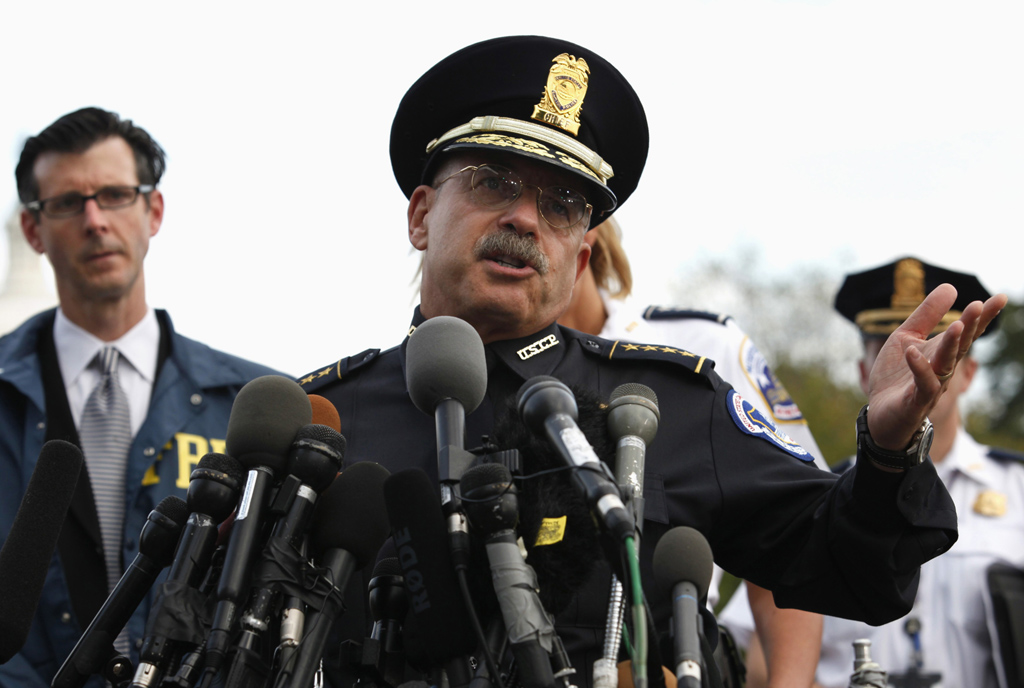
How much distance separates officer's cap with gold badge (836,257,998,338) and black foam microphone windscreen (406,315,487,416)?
4.24m

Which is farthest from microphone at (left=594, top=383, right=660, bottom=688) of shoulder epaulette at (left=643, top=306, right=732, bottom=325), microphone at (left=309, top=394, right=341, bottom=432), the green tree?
the green tree

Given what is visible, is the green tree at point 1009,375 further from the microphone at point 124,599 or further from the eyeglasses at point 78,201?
the microphone at point 124,599

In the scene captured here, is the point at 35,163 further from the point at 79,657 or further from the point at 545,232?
the point at 79,657

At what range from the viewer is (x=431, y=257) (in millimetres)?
3242

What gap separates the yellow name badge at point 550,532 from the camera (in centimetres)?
202

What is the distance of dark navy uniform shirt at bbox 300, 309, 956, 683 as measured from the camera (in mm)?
2512

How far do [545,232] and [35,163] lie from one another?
9.97 feet

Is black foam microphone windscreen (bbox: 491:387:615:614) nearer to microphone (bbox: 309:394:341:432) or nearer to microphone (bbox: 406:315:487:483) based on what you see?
microphone (bbox: 406:315:487:483)

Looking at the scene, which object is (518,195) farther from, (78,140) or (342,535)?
(78,140)

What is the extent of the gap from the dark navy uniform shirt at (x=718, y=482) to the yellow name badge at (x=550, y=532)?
39cm

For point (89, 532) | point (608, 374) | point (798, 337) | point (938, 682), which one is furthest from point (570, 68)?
point (798, 337)

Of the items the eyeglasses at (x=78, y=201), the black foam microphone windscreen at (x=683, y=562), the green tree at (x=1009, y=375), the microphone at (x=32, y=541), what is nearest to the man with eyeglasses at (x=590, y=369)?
the black foam microphone windscreen at (x=683, y=562)

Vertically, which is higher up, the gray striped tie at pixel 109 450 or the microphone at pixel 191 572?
the gray striped tie at pixel 109 450

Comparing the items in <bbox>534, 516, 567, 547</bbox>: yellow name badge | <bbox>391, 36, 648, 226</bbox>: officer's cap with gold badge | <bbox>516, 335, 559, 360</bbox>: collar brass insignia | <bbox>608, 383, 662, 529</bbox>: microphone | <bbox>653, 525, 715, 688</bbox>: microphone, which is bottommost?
<bbox>653, 525, 715, 688</bbox>: microphone
